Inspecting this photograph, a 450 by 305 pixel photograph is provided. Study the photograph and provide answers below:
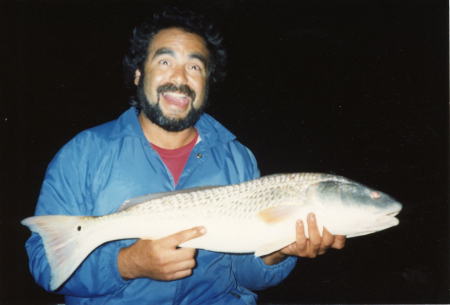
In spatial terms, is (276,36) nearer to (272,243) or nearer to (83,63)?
(83,63)

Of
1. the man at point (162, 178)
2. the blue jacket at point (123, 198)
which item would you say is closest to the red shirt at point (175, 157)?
the man at point (162, 178)

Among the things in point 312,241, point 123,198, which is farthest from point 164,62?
point 312,241

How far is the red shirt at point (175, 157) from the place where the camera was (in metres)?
2.31

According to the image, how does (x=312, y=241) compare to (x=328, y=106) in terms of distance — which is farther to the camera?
(x=328, y=106)

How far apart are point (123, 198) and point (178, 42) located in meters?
1.31

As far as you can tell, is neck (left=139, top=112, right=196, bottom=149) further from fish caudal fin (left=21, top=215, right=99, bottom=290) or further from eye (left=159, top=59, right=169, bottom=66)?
fish caudal fin (left=21, top=215, right=99, bottom=290)

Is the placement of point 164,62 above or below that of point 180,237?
above

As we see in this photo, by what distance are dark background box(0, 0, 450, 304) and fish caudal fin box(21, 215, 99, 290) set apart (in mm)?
4909

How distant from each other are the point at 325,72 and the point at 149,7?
542cm

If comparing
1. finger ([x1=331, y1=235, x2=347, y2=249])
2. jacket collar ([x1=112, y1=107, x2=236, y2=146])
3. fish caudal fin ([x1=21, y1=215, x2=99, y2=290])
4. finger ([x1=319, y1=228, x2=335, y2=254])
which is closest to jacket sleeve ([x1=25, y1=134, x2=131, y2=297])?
fish caudal fin ([x1=21, y1=215, x2=99, y2=290])

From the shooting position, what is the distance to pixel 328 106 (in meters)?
9.52

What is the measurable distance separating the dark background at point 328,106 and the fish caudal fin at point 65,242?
4.91 meters

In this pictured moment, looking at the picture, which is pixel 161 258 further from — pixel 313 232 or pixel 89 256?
pixel 313 232

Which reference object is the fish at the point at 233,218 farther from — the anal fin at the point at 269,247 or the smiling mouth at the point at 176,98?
the smiling mouth at the point at 176,98
